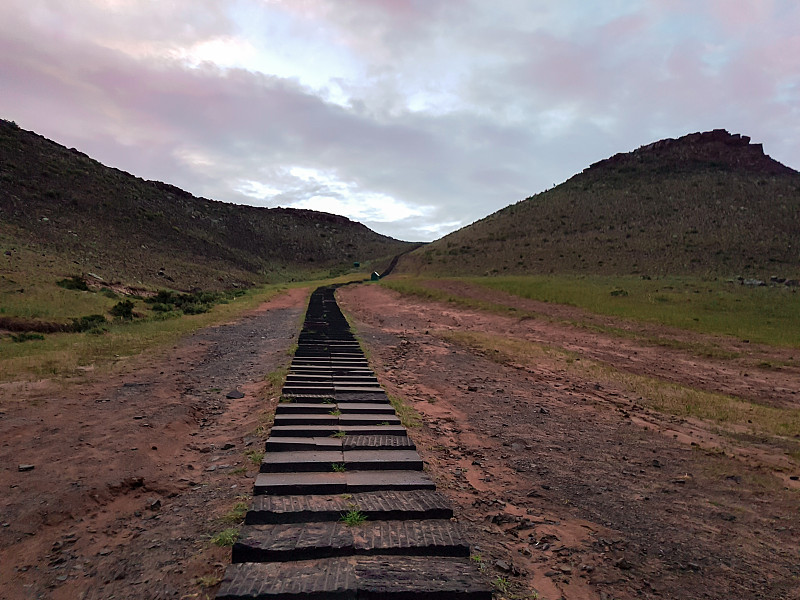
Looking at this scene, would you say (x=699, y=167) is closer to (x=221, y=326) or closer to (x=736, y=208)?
(x=736, y=208)

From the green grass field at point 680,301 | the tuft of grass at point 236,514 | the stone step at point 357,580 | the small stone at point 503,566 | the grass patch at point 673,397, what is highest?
the green grass field at point 680,301

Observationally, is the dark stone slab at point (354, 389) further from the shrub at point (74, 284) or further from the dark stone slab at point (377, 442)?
the shrub at point (74, 284)

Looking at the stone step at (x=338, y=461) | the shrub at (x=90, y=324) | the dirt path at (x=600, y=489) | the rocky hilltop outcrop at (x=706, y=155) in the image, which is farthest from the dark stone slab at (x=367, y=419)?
the rocky hilltop outcrop at (x=706, y=155)

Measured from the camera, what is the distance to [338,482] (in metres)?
4.21

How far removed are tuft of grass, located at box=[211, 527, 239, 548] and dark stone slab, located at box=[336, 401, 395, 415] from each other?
2.76 meters

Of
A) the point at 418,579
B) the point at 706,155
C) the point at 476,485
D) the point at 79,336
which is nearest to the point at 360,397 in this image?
the point at 476,485

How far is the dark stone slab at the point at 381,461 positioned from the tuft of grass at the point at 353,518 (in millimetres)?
907

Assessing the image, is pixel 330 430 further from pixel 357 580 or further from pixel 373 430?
pixel 357 580

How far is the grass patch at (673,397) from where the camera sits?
25.3 feet

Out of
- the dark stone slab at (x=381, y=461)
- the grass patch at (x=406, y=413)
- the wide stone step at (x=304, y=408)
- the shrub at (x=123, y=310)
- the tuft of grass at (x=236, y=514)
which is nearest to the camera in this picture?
the tuft of grass at (x=236, y=514)

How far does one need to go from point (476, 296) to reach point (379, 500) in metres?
24.7

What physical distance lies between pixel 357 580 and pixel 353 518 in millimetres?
720

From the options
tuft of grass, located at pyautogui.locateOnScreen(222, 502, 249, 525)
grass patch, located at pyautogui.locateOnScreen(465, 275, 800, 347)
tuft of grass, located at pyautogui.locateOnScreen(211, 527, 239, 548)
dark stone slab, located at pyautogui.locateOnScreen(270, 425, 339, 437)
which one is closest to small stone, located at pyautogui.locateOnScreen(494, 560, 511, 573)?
tuft of grass, located at pyautogui.locateOnScreen(211, 527, 239, 548)

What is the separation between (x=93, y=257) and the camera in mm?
28781
